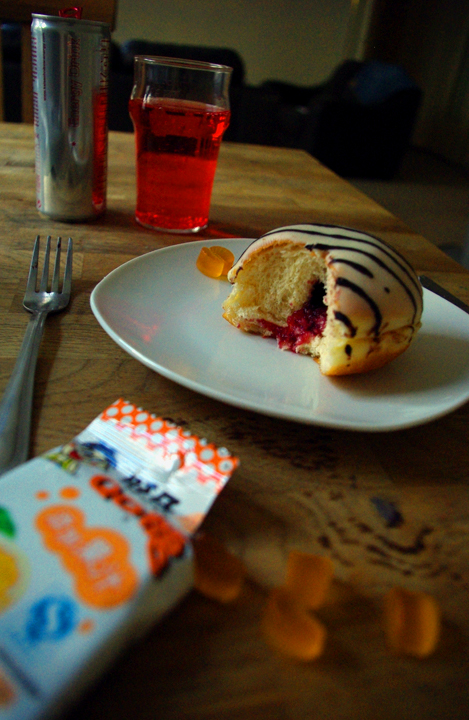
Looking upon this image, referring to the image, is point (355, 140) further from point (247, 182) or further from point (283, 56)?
point (247, 182)

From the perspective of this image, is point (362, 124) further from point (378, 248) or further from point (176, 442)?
point (176, 442)

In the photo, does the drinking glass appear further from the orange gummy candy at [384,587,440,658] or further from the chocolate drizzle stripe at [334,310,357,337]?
the orange gummy candy at [384,587,440,658]

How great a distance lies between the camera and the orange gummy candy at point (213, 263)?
0.73m

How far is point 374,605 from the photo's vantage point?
321 mm

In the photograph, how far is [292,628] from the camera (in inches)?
11.7

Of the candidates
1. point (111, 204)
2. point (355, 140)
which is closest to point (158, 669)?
point (111, 204)

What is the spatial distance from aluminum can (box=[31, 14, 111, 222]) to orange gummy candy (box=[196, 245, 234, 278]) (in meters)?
0.27

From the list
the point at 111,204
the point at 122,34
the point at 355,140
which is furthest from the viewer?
the point at 122,34

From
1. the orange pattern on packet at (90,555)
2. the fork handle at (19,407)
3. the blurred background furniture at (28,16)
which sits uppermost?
the blurred background furniture at (28,16)

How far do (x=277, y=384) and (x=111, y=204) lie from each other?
688 millimetres

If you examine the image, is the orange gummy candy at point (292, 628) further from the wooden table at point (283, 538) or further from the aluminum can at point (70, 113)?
the aluminum can at point (70, 113)

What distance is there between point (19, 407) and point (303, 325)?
33 cm

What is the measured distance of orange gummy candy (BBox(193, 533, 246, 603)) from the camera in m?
0.31

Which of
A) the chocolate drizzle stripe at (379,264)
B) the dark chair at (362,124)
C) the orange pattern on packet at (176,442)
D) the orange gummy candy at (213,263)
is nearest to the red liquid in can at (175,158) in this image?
the orange gummy candy at (213,263)
